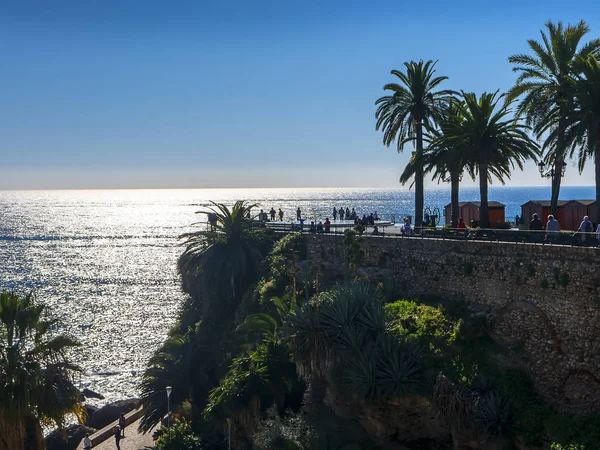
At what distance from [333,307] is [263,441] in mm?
5511

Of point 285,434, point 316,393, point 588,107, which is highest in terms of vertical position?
point 588,107

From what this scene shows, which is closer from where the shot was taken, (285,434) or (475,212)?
(285,434)

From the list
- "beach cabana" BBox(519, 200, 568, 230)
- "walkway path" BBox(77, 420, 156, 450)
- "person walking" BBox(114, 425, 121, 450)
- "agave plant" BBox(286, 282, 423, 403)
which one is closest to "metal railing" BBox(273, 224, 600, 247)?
"agave plant" BBox(286, 282, 423, 403)

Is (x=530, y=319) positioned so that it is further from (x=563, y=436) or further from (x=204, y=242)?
(x=204, y=242)

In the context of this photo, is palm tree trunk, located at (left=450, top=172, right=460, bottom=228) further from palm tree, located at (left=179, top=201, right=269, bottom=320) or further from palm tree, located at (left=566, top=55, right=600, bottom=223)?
palm tree, located at (left=179, top=201, right=269, bottom=320)

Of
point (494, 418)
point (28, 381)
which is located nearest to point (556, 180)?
point (494, 418)

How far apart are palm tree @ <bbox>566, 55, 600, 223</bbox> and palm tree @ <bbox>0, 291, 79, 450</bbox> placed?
20442mm

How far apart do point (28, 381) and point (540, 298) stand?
55.1 feet

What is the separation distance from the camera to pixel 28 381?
18906 mm

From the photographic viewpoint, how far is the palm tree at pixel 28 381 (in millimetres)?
18688

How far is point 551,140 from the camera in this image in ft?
89.0

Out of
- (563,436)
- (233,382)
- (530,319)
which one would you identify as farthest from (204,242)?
(563,436)

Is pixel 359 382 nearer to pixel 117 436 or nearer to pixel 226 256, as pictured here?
pixel 117 436

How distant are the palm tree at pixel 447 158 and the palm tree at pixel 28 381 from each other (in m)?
18.7
